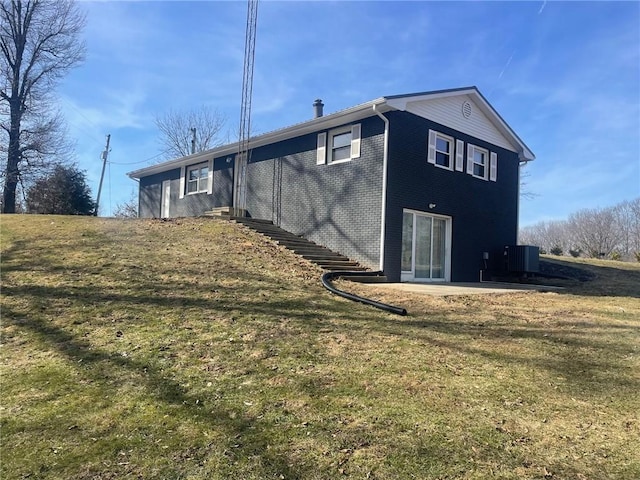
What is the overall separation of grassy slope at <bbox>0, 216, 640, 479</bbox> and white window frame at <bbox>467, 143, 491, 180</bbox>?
7.04m

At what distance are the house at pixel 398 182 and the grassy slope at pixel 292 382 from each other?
4.13 meters

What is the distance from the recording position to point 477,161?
14570 mm

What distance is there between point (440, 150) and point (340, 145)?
3032 millimetres

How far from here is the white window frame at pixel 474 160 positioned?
14062mm

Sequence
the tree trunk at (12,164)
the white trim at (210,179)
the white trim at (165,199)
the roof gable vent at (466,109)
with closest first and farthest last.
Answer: the roof gable vent at (466,109) → the white trim at (210,179) → the white trim at (165,199) → the tree trunk at (12,164)

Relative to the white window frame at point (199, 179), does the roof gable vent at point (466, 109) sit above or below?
above

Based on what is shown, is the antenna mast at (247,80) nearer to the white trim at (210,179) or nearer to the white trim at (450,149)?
the white trim at (210,179)

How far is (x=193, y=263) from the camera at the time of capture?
8.89 meters

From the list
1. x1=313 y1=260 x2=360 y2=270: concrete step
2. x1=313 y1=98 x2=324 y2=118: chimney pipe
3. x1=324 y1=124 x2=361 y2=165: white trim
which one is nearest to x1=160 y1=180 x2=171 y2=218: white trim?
x1=313 y1=98 x2=324 y2=118: chimney pipe

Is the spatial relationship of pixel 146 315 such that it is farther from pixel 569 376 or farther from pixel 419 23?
pixel 419 23

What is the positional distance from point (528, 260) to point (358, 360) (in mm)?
11673

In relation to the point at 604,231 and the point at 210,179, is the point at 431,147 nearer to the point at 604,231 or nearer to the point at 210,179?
the point at 210,179

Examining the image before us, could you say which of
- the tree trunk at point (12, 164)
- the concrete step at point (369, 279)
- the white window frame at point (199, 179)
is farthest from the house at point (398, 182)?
the tree trunk at point (12, 164)

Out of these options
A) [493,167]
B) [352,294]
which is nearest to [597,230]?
[493,167]
